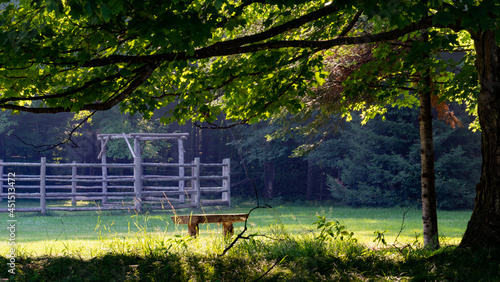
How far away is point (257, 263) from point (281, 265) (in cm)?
25

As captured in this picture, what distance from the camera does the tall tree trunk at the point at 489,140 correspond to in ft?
17.7

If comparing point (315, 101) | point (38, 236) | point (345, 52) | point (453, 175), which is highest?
point (345, 52)

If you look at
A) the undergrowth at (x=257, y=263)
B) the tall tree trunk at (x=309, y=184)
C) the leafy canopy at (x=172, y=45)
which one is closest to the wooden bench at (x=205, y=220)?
the undergrowth at (x=257, y=263)

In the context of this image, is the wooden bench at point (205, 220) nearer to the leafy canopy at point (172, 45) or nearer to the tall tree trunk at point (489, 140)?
the leafy canopy at point (172, 45)

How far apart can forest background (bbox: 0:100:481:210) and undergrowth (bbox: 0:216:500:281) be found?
875 cm

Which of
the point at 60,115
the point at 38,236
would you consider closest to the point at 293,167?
the point at 60,115

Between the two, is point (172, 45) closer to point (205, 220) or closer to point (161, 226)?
point (205, 220)

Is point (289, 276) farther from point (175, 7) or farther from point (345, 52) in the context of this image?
point (345, 52)

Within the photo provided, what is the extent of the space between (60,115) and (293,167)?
1455 cm

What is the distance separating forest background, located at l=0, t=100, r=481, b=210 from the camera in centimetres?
1919

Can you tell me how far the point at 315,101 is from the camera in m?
8.28

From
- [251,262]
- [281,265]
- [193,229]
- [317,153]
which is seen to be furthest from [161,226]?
[317,153]

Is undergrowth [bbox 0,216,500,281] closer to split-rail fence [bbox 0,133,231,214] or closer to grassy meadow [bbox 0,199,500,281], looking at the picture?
grassy meadow [bbox 0,199,500,281]

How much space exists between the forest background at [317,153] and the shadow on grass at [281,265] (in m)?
8.81
